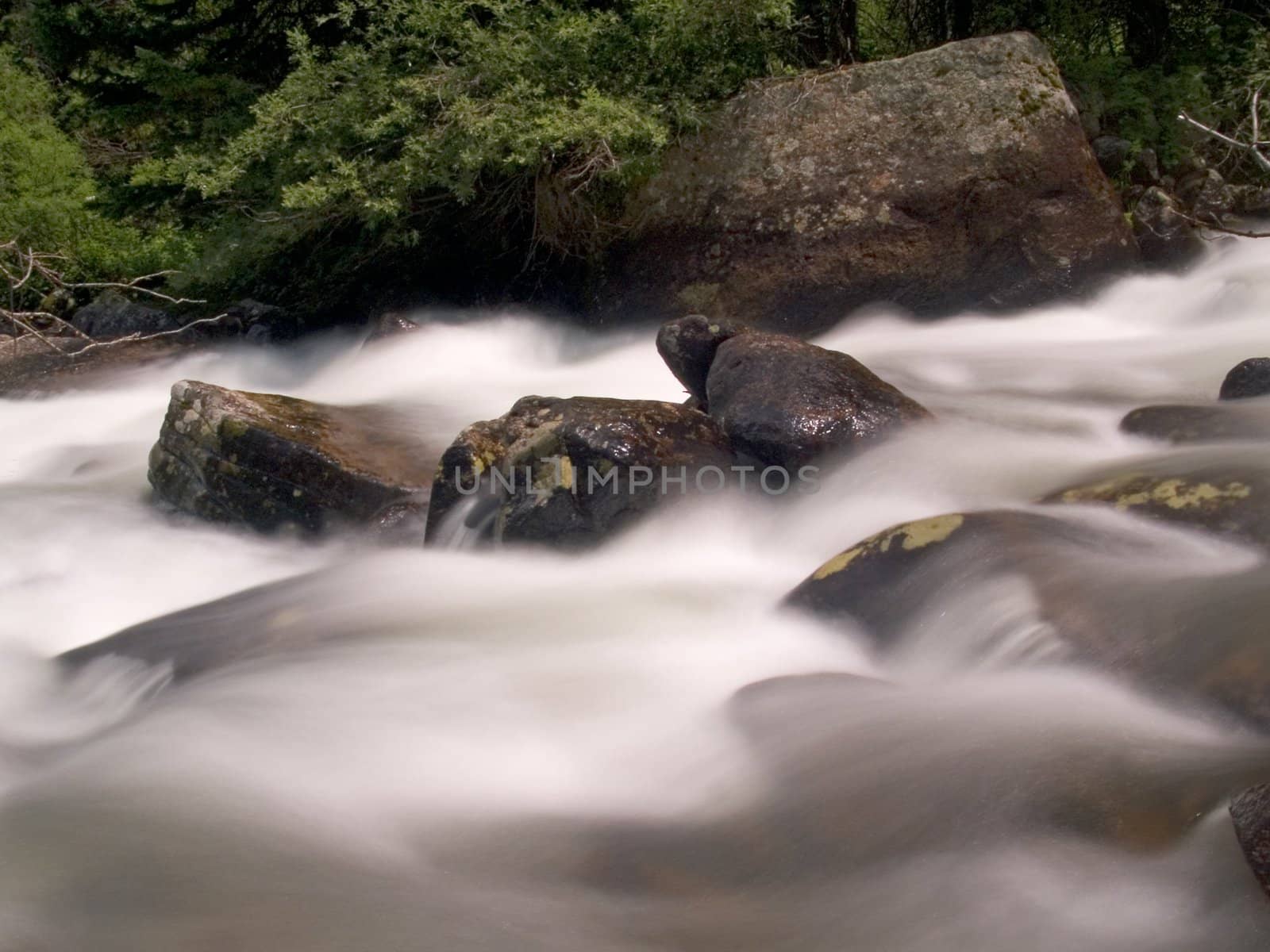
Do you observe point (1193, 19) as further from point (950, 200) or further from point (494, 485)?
point (494, 485)

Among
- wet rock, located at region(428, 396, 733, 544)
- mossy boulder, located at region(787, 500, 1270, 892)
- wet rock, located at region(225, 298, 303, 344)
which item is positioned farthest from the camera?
wet rock, located at region(225, 298, 303, 344)

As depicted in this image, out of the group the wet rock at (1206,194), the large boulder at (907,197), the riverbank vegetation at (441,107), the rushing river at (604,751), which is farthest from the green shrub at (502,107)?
the rushing river at (604,751)

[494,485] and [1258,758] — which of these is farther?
[494,485]

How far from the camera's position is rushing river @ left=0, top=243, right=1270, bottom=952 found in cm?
250

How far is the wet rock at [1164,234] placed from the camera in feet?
29.2

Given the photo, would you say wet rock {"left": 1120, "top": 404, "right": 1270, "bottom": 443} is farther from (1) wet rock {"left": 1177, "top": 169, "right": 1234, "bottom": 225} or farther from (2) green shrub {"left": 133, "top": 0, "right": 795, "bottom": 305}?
(1) wet rock {"left": 1177, "top": 169, "right": 1234, "bottom": 225}

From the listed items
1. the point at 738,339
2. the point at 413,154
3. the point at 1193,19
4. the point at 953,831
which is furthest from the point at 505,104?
the point at 953,831

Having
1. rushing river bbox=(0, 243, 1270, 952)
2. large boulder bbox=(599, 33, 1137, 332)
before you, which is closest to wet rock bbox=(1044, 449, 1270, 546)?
rushing river bbox=(0, 243, 1270, 952)

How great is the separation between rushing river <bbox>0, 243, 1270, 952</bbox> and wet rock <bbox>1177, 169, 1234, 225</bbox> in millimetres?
4072

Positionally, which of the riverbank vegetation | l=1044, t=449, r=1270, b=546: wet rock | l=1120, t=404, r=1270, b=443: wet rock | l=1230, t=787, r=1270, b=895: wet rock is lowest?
l=1120, t=404, r=1270, b=443: wet rock

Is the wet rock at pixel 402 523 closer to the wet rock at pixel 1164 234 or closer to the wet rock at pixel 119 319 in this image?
the wet rock at pixel 1164 234

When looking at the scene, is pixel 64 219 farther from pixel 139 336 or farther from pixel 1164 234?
pixel 1164 234

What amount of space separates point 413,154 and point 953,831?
7.39 meters

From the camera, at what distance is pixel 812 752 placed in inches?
126
